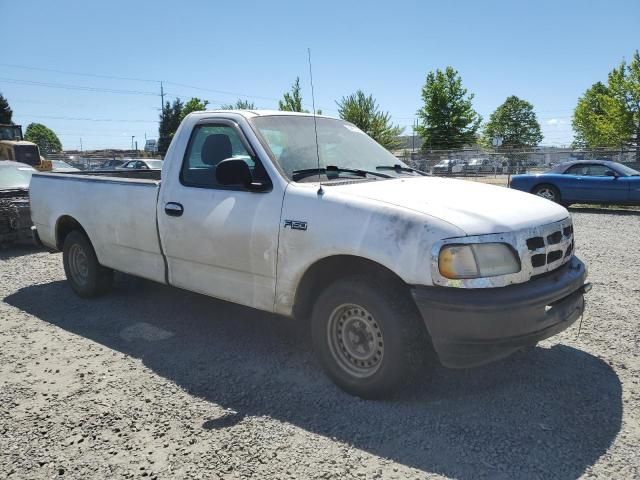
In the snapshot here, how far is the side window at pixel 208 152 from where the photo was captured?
4059mm

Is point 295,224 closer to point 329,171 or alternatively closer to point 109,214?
point 329,171

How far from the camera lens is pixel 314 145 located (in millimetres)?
4039

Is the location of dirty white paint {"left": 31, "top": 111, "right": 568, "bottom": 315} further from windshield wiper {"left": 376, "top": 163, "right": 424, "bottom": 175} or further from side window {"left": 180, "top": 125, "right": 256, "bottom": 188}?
windshield wiper {"left": 376, "top": 163, "right": 424, "bottom": 175}

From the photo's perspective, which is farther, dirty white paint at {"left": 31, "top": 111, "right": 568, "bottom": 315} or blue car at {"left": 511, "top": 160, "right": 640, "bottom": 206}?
blue car at {"left": 511, "top": 160, "right": 640, "bottom": 206}

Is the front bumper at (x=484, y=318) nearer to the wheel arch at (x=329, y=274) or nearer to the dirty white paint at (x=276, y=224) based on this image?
the dirty white paint at (x=276, y=224)

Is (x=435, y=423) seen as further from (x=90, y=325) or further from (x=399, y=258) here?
(x=90, y=325)

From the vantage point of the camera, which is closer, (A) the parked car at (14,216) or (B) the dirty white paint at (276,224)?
(B) the dirty white paint at (276,224)

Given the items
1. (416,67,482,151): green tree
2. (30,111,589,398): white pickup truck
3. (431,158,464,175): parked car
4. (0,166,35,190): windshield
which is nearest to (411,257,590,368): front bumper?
(30,111,589,398): white pickup truck

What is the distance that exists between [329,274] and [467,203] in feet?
3.35

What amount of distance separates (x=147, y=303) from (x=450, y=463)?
12.7 feet

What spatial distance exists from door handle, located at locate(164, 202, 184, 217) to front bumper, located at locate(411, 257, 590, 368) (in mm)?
2125

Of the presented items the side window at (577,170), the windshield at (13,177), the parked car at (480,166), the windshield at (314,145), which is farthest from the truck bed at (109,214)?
the parked car at (480,166)

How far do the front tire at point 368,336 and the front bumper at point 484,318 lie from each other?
20 cm

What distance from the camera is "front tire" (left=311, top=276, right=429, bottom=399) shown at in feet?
10.00
